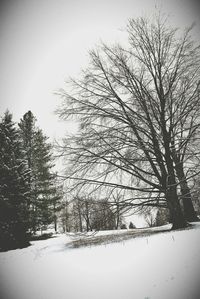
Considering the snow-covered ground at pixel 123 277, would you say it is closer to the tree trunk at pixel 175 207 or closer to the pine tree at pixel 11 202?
the tree trunk at pixel 175 207

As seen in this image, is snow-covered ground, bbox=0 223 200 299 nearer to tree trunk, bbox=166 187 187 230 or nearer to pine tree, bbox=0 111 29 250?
tree trunk, bbox=166 187 187 230

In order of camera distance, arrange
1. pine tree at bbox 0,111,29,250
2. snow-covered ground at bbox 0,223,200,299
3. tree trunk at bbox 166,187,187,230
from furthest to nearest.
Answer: pine tree at bbox 0,111,29,250
tree trunk at bbox 166,187,187,230
snow-covered ground at bbox 0,223,200,299

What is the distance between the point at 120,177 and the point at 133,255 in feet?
8.86

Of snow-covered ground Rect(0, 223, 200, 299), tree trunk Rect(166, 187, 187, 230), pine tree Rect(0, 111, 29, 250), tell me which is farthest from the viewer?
pine tree Rect(0, 111, 29, 250)

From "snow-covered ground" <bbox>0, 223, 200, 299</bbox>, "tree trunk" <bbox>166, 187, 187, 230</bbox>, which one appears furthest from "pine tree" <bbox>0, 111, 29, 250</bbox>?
"tree trunk" <bbox>166, 187, 187, 230</bbox>

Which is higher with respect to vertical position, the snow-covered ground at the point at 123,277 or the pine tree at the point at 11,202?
the pine tree at the point at 11,202

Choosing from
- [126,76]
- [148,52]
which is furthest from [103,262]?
[148,52]

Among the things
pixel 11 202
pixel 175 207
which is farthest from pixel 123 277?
pixel 11 202

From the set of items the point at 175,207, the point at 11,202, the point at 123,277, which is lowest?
the point at 123,277

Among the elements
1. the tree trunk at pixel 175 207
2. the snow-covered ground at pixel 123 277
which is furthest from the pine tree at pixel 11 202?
the tree trunk at pixel 175 207

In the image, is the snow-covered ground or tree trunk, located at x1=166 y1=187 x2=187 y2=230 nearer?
the snow-covered ground

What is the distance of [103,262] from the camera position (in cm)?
379

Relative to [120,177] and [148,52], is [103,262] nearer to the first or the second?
[120,177]

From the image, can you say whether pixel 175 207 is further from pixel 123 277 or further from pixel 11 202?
pixel 11 202
